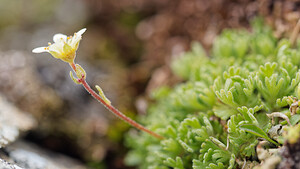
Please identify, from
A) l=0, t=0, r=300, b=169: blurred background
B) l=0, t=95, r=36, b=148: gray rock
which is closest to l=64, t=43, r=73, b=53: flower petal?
l=0, t=95, r=36, b=148: gray rock

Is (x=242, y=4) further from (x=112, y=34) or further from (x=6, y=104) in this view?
(x=6, y=104)

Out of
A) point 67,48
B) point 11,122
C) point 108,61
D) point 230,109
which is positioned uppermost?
point 108,61

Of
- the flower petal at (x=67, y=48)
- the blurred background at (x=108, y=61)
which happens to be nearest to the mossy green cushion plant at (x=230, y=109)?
the blurred background at (x=108, y=61)

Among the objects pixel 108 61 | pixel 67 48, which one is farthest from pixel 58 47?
pixel 108 61

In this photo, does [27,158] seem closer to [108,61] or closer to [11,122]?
[11,122]

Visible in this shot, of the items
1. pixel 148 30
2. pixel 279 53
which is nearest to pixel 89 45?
pixel 148 30

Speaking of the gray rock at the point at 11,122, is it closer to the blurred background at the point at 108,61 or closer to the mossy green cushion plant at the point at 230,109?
the blurred background at the point at 108,61
